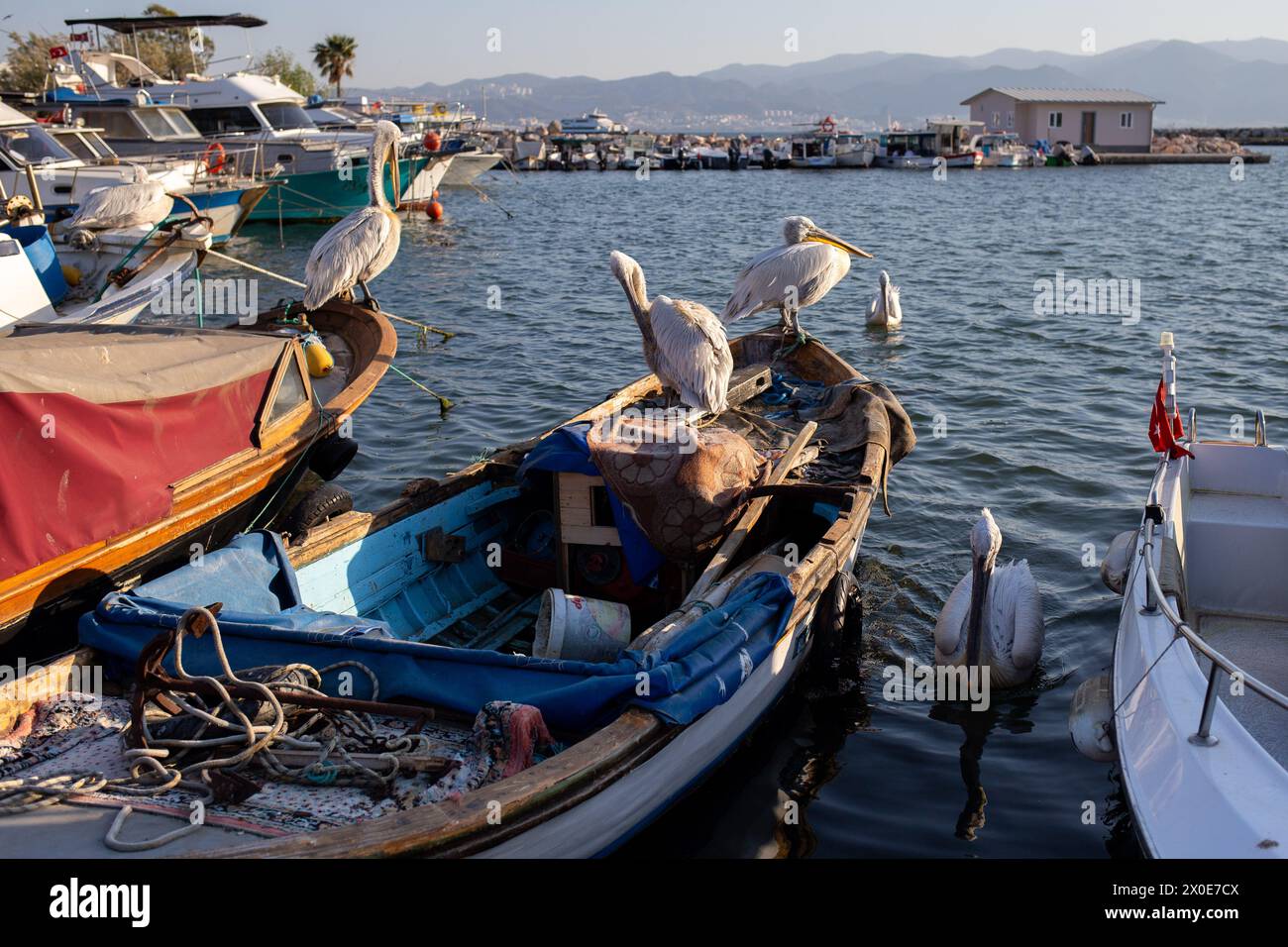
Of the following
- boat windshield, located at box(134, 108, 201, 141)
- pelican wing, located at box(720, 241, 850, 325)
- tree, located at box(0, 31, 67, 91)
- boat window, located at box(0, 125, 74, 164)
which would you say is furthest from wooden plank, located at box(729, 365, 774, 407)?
tree, located at box(0, 31, 67, 91)

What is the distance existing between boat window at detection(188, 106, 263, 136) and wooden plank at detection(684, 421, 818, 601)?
28.9 meters

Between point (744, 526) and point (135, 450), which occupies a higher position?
point (135, 450)

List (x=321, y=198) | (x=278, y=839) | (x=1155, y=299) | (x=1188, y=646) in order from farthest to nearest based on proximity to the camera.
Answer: (x=321, y=198), (x=1155, y=299), (x=1188, y=646), (x=278, y=839)

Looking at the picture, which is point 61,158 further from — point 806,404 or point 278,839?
point 278,839

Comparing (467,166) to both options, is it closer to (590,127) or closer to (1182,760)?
(1182,760)

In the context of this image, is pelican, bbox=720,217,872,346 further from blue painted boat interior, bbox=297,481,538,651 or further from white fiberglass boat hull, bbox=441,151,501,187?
white fiberglass boat hull, bbox=441,151,501,187

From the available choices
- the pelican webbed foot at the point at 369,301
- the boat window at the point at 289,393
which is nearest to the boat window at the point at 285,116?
the pelican webbed foot at the point at 369,301

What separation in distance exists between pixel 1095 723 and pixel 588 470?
3193 mm

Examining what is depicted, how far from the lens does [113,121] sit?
30.0 meters

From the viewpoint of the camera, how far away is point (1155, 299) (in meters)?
20.6

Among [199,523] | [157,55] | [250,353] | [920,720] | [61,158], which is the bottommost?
[920,720]

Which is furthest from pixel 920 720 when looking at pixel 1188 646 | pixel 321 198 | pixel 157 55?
pixel 157 55

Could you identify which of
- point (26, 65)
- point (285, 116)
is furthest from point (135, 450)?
point (26, 65)

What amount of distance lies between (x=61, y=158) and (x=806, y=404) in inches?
793
